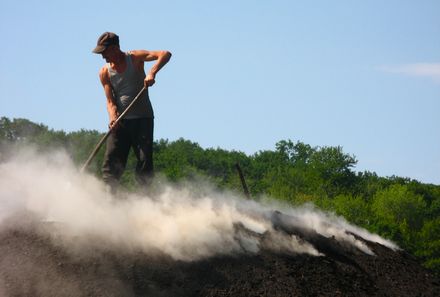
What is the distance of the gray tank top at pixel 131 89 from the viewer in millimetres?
12617

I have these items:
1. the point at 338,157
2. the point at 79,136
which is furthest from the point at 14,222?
the point at 79,136

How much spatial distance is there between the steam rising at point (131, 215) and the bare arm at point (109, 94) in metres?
0.99

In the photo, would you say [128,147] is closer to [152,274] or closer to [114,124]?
[114,124]

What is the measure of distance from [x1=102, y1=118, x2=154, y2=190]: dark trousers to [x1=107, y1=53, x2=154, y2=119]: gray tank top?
0.11 metres

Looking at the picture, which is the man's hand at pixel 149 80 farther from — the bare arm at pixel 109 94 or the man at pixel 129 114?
the bare arm at pixel 109 94

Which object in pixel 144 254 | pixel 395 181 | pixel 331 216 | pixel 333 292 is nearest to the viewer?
pixel 144 254

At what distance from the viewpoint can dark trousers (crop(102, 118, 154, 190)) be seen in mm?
12648

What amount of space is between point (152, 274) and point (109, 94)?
3.37 meters

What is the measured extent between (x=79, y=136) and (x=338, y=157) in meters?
27.5

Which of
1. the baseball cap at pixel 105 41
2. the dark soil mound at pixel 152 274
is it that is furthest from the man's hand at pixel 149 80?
the dark soil mound at pixel 152 274

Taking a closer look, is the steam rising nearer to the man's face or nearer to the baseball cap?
the man's face

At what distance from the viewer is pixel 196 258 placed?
11102mm

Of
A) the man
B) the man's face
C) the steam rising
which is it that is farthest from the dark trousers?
the man's face

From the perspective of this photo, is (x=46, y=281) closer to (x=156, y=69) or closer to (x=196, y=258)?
(x=196, y=258)
